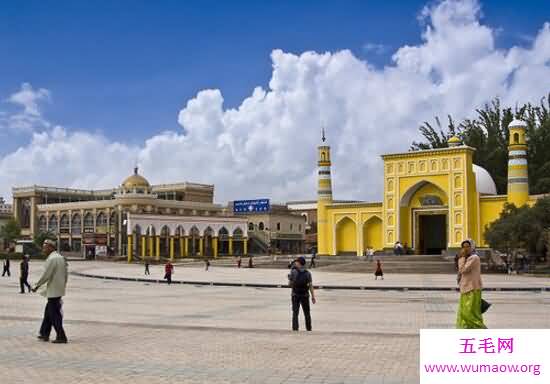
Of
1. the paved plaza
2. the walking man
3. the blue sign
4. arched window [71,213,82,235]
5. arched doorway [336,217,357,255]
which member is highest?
the blue sign

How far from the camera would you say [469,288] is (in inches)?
395

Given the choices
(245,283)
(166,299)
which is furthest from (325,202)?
(166,299)

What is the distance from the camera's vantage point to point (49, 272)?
10555 millimetres

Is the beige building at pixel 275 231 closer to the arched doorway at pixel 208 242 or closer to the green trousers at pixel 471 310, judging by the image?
the arched doorway at pixel 208 242

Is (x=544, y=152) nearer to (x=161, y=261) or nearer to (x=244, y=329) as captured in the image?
(x=161, y=261)

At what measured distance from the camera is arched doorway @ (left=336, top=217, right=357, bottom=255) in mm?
54719

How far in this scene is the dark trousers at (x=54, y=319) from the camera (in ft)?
33.9

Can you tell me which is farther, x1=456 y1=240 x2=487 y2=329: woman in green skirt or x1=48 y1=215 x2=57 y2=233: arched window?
x1=48 y1=215 x2=57 y2=233: arched window

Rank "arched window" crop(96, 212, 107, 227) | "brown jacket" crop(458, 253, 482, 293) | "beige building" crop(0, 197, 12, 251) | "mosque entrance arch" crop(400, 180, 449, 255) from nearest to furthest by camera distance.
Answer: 1. "brown jacket" crop(458, 253, 482, 293)
2. "mosque entrance arch" crop(400, 180, 449, 255)
3. "arched window" crop(96, 212, 107, 227)
4. "beige building" crop(0, 197, 12, 251)

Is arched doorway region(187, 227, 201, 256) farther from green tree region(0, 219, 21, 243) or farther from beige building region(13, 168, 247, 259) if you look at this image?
green tree region(0, 219, 21, 243)

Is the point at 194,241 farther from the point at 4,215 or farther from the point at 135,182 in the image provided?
the point at 4,215

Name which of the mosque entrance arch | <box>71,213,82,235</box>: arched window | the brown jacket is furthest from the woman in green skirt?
<box>71,213,82,235</box>: arched window

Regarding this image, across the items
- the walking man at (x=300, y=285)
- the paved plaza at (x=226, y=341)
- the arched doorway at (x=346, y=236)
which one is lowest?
the paved plaza at (x=226, y=341)

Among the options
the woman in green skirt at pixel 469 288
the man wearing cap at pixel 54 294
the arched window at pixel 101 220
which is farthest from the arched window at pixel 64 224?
the woman in green skirt at pixel 469 288
